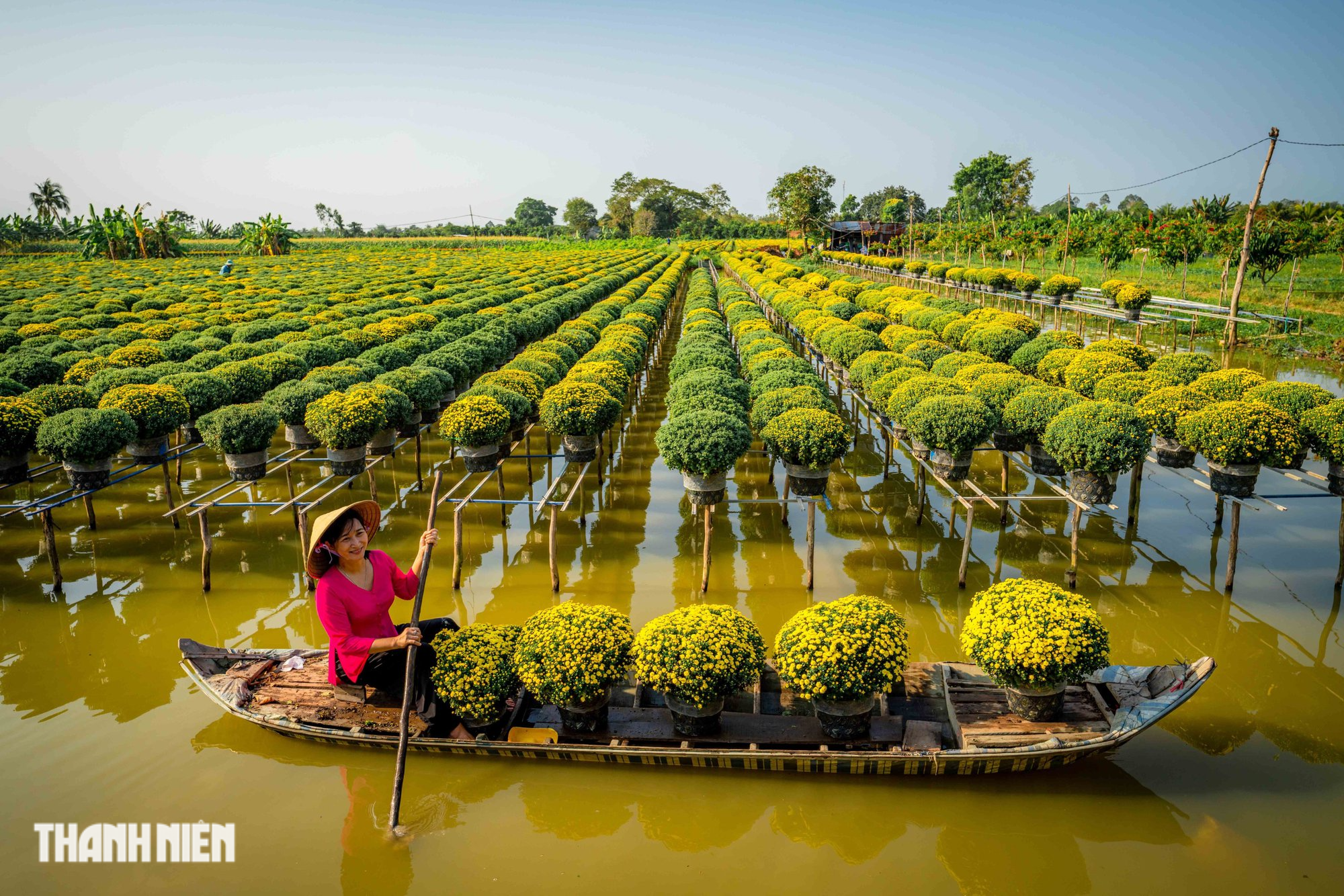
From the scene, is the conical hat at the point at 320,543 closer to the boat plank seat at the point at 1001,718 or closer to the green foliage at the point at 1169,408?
the boat plank seat at the point at 1001,718

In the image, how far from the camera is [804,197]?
7400 centimetres

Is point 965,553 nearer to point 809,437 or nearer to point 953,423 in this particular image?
point 953,423

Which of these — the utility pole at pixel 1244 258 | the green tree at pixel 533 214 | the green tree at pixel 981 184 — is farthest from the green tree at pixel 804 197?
the green tree at pixel 533 214

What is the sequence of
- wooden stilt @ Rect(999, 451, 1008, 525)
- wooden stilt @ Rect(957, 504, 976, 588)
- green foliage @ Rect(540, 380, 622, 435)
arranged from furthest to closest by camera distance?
wooden stilt @ Rect(999, 451, 1008, 525)
green foliage @ Rect(540, 380, 622, 435)
wooden stilt @ Rect(957, 504, 976, 588)

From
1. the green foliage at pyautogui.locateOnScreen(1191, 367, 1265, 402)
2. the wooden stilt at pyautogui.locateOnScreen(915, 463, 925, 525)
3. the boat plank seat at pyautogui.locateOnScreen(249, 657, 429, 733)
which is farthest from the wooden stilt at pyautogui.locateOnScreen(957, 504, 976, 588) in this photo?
the boat plank seat at pyautogui.locateOnScreen(249, 657, 429, 733)

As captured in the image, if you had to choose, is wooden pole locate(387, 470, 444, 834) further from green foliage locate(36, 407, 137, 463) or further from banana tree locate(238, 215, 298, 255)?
banana tree locate(238, 215, 298, 255)

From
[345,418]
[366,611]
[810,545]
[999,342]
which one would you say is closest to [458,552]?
[345,418]

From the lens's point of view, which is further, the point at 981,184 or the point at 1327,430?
the point at 981,184

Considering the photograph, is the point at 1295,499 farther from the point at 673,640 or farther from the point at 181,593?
the point at 181,593

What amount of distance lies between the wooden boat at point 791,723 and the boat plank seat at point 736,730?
0.4 inches

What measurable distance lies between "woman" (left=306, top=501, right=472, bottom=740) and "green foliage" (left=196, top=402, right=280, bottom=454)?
21.1 ft

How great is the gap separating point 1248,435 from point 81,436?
17.0m

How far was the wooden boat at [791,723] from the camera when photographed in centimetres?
645

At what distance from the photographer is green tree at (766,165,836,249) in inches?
2911
